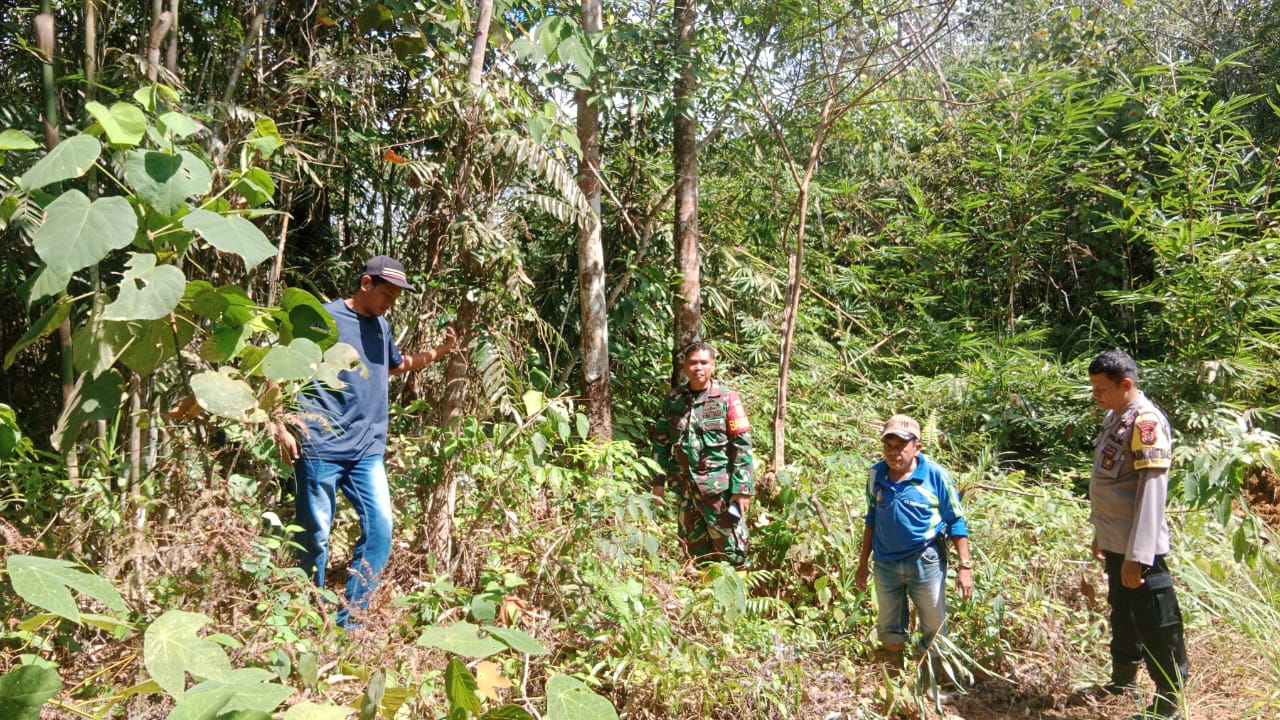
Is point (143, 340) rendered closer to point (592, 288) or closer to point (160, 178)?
point (160, 178)

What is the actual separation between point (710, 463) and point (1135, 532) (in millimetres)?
1983

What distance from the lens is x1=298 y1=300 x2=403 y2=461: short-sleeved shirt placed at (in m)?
3.31

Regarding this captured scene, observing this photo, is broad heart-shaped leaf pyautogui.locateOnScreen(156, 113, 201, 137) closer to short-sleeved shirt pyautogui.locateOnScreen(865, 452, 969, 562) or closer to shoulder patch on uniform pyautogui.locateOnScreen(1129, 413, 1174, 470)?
short-sleeved shirt pyautogui.locateOnScreen(865, 452, 969, 562)

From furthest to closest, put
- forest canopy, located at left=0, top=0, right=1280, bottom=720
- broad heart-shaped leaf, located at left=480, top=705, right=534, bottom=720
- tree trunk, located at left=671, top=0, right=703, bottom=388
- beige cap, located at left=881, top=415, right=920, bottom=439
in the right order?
tree trunk, located at left=671, top=0, right=703, bottom=388
beige cap, located at left=881, top=415, right=920, bottom=439
forest canopy, located at left=0, top=0, right=1280, bottom=720
broad heart-shaped leaf, located at left=480, top=705, right=534, bottom=720

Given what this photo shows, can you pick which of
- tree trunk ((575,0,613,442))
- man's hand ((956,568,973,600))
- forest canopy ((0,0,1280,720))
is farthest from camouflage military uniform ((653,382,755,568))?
man's hand ((956,568,973,600))

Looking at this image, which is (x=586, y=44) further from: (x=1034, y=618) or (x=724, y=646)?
(x=1034, y=618)

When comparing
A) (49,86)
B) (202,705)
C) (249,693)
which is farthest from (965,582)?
(49,86)

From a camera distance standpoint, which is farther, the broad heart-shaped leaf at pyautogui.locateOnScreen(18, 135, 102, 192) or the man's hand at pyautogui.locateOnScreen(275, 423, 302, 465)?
the man's hand at pyautogui.locateOnScreen(275, 423, 302, 465)

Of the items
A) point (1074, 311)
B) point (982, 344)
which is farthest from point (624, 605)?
point (1074, 311)

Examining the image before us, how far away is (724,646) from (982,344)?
16.4 feet

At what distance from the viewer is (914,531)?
11.4ft

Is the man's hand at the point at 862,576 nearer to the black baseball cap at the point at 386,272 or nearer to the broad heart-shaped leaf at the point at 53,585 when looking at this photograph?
the black baseball cap at the point at 386,272

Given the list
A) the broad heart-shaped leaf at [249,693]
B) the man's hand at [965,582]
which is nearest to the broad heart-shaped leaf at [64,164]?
the broad heart-shaped leaf at [249,693]

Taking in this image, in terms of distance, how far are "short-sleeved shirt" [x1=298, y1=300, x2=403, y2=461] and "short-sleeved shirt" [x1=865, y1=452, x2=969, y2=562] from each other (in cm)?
218
